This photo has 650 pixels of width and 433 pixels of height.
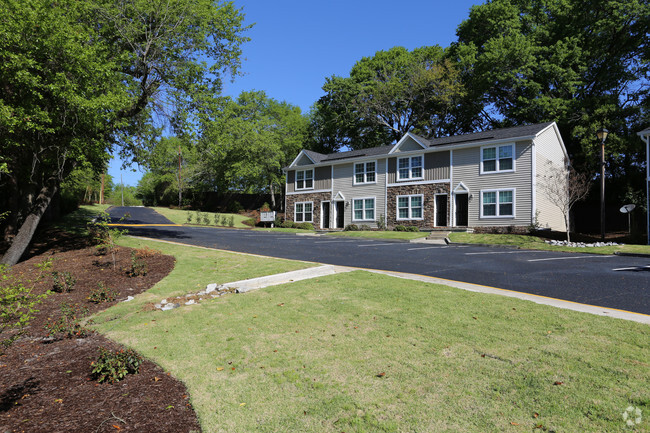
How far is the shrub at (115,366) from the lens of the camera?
13.4ft

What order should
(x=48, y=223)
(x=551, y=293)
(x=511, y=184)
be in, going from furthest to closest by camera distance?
(x=511, y=184) < (x=48, y=223) < (x=551, y=293)

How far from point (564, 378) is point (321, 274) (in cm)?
629

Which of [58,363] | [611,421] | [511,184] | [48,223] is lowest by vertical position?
[58,363]

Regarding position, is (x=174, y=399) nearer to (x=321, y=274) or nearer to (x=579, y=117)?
(x=321, y=274)

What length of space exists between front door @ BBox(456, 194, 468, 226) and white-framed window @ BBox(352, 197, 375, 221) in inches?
253

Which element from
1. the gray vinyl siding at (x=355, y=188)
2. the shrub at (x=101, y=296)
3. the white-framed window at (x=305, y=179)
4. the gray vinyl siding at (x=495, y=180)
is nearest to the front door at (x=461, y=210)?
the gray vinyl siding at (x=495, y=180)

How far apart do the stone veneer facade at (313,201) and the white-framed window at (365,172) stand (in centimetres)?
306

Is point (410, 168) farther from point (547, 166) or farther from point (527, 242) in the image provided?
point (527, 242)

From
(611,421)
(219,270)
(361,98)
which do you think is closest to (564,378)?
(611,421)

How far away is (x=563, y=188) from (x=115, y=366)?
2239 centimetres

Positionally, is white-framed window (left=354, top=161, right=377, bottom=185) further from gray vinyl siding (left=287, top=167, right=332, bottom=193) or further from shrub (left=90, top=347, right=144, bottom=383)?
shrub (left=90, top=347, right=144, bottom=383)

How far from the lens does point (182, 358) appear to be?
4.54 meters

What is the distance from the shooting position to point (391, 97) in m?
39.1

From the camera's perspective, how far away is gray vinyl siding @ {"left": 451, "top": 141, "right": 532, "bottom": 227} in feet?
70.8
